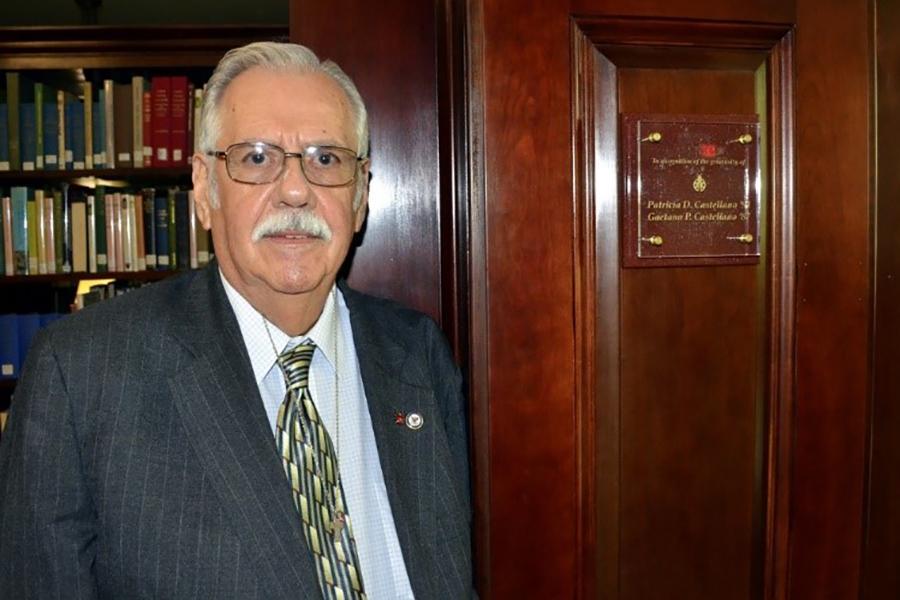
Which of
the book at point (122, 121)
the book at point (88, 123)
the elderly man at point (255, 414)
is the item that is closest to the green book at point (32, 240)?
the book at point (88, 123)

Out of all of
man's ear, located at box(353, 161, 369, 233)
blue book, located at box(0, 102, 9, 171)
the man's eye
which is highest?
blue book, located at box(0, 102, 9, 171)

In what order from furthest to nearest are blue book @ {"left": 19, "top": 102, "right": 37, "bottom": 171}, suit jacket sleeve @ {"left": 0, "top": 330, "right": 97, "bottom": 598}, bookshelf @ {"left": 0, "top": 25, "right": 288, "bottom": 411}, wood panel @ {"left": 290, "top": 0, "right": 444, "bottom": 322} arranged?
blue book @ {"left": 19, "top": 102, "right": 37, "bottom": 171}
bookshelf @ {"left": 0, "top": 25, "right": 288, "bottom": 411}
wood panel @ {"left": 290, "top": 0, "right": 444, "bottom": 322}
suit jacket sleeve @ {"left": 0, "top": 330, "right": 97, "bottom": 598}

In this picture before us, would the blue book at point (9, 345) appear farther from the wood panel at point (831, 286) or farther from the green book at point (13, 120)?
the wood panel at point (831, 286)

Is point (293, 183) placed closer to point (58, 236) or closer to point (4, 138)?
point (58, 236)

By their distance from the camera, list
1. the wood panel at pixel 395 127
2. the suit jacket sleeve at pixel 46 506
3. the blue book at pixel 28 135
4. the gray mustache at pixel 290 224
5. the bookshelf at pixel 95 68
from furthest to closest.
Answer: the blue book at pixel 28 135 → the bookshelf at pixel 95 68 → the wood panel at pixel 395 127 → the gray mustache at pixel 290 224 → the suit jacket sleeve at pixel 46 506

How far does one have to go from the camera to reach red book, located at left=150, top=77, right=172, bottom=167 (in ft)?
9.16

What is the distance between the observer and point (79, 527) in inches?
35.1

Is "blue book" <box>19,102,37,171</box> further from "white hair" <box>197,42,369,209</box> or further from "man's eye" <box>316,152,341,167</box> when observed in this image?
"man's eye" <box>316,152,341,167</box>

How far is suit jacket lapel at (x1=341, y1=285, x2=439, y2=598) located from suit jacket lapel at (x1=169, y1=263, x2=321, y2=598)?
16 cm

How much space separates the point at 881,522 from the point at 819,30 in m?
0.77

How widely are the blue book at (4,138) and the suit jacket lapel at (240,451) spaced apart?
2.34 meters

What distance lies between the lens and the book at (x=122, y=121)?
2.81m

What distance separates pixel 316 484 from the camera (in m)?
0.99

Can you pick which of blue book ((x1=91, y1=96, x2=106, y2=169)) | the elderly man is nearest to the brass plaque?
the elderly man
